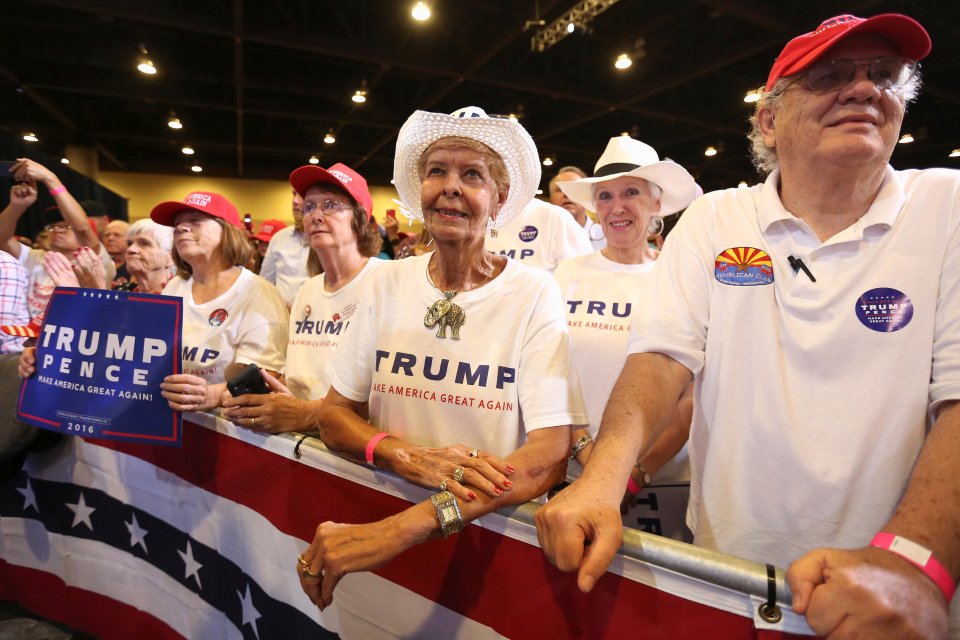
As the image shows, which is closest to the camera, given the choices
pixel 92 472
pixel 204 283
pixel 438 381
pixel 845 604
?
pixel 845 604

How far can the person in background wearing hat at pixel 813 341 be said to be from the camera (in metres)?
0.99

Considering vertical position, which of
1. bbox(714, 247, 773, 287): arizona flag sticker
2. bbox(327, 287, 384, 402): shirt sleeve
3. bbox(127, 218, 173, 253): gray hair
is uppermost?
bbox(127, 218, 173, 253): gray hair

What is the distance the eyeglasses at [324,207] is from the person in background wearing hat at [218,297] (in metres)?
0.36

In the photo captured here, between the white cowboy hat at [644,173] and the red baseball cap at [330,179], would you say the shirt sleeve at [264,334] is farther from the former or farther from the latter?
the white cowboy hat at [644,173]

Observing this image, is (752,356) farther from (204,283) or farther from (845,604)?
(204,283)

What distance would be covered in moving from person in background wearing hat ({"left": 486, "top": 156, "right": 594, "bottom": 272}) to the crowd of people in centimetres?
154

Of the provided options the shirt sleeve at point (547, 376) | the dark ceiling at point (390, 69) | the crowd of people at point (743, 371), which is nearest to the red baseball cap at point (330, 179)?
the crowd of people at point (743, 371)

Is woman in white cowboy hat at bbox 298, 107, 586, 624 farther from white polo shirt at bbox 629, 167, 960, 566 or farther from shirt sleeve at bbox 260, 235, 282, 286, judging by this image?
shirt sleeve at bbox 260, 235, 282, 286

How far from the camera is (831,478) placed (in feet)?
3.45

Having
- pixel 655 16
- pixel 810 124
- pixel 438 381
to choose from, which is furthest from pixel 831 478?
pixel 655 16

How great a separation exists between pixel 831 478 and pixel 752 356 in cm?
29

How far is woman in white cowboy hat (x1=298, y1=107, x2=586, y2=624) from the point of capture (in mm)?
1077

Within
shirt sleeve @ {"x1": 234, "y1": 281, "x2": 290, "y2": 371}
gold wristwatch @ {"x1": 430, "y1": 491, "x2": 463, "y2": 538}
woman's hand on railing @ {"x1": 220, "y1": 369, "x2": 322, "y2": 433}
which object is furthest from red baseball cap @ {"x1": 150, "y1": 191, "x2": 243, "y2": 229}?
gold wristwatch @ {"x1": 430, "y1": 491, "x2": 463, "y2": 538}

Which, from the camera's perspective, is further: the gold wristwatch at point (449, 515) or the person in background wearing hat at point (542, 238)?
the person in background wearing hat at point (542, 238)
